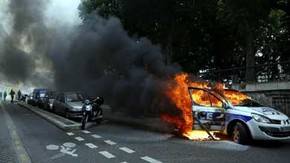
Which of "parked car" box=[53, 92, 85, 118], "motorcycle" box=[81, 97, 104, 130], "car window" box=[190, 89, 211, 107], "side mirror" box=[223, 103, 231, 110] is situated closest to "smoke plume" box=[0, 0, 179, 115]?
"parked car" box=[53, 92, 85, 118]

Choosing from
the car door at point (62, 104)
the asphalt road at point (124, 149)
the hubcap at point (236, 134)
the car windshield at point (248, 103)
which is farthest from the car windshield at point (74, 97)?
the hubcap at point (236, 134)

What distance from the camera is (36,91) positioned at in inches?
1727

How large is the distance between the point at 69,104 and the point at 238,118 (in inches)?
484

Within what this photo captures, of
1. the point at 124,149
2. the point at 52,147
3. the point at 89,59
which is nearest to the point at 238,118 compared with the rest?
the point at 124,149

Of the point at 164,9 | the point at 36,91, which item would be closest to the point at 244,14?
the point at 164,9

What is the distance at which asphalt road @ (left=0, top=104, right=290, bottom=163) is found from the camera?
34.1 ft

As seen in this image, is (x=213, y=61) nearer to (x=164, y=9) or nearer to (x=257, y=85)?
(x=164, y=9)

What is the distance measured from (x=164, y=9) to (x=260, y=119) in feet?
62.0

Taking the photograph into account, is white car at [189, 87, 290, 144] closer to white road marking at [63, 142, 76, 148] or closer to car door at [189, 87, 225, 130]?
car door at [189, 87, 225, 130]

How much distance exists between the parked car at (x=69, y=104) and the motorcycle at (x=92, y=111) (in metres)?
2.87

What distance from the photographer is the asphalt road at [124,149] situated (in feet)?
34.1

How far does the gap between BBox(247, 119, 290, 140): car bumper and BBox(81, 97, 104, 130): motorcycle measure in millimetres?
7101

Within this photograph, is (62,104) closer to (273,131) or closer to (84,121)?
(84,121)

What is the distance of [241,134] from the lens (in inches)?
496
